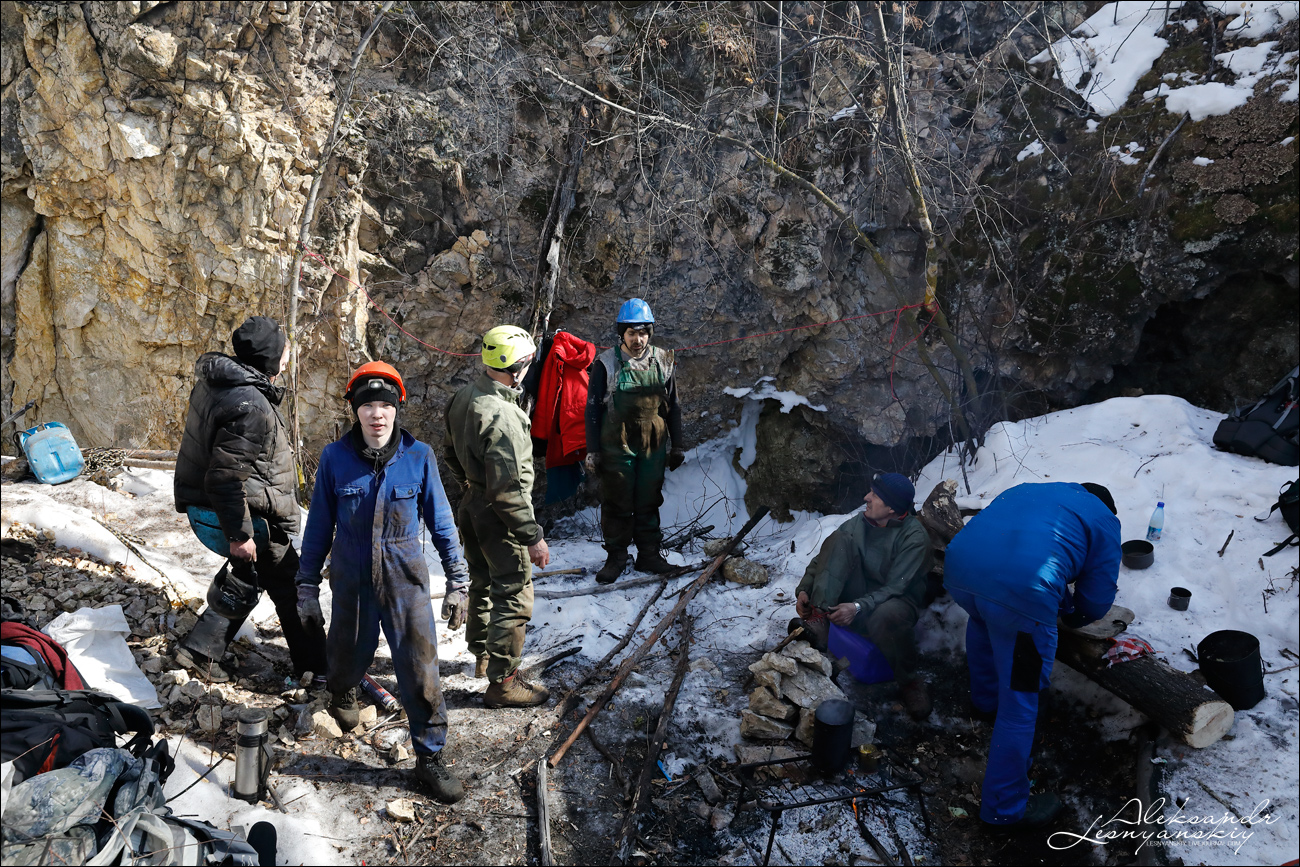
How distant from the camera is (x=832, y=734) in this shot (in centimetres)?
358

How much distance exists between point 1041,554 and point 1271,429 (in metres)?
2.82

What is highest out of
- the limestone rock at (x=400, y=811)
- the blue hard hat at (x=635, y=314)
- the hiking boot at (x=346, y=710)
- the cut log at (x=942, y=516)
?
the blue hard hat at (x=635, y=314)

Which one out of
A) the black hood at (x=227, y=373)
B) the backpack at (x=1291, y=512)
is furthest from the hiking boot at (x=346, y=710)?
the backpack at (x=1291, y=512)

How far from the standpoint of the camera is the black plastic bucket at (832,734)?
3.58m

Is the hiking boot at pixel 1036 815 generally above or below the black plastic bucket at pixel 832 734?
below

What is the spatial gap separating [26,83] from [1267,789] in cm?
975

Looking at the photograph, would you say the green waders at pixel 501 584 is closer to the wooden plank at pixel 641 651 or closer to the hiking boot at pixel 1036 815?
the wooden plank at pixel 641 651

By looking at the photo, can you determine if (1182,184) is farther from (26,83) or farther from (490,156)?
(26,83)

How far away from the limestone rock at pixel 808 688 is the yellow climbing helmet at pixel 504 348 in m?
2.37

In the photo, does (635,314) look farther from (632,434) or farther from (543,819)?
(543,819)

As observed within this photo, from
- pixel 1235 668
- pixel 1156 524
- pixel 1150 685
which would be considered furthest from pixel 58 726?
pixel 1156 524

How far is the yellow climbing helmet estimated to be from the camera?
3.97 m

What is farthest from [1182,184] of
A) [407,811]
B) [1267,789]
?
[407,811]

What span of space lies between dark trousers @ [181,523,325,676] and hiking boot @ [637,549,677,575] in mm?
2544
